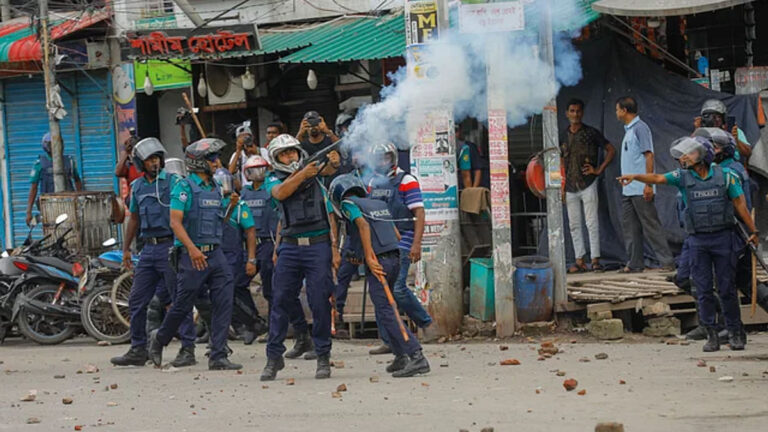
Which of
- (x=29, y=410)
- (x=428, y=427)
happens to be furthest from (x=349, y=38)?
(x=428, y=427)

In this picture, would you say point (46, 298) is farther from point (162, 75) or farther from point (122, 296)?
point (162, 75)

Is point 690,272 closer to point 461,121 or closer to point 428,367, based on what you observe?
point 428,367

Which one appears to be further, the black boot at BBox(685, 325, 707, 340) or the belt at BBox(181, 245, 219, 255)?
the black boot at BBox(685, 325, 707, 340)

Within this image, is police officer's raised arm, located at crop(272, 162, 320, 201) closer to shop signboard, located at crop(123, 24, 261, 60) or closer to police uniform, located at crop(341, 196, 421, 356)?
police uniform, located at crop(341, 196, 421, 356)

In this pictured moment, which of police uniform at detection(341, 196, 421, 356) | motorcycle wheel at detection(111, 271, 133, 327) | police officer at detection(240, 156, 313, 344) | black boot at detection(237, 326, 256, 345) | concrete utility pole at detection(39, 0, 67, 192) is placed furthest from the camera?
concrete utility pole at detection(39, 0, 67, 192)

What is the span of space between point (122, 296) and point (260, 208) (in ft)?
6.79

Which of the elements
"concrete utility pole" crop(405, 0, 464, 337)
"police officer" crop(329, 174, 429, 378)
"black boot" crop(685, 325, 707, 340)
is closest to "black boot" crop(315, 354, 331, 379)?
"police officer" crop(329, 174, 429, 378)

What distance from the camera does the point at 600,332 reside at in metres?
11.7

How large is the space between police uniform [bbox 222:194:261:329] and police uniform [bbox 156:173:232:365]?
1.01 metres

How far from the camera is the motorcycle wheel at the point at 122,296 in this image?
1306 cm

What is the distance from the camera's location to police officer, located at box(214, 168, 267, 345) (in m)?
11.5

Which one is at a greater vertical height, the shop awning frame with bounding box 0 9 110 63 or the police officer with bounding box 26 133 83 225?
the shop awning frame with bounding box 0 9 110 63

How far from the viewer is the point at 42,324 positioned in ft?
44.6

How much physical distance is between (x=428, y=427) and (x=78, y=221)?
36.3 ft
